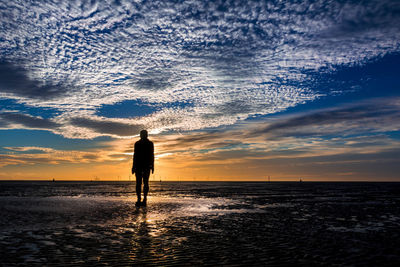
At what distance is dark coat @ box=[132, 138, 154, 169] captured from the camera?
48.0 feet

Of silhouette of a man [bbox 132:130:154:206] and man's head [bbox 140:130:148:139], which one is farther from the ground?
man's head [bbox 140:130:148:139]

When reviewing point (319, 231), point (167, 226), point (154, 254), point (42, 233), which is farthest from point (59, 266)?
point (319, 231)

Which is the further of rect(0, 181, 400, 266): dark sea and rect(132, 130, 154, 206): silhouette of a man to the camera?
rect(132, 130, 154, 206): silhouette of a man

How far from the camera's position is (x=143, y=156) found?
48.0 ft

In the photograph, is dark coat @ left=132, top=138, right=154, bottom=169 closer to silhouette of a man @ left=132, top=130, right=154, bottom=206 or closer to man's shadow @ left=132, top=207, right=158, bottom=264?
silhouette of a man @ left=132, top=130, right=154, bottom=206

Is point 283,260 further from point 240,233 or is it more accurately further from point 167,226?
point 167,226

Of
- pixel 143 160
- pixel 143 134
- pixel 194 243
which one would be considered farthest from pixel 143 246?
pixel 143 134

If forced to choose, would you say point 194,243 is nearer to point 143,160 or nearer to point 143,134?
point 143,160

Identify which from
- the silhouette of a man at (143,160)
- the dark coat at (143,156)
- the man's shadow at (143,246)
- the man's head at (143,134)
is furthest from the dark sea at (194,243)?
the man's head at (143,134)

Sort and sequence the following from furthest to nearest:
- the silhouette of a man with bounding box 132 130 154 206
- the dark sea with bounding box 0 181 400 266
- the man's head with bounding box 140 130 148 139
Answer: the man's head with bounding box 140 130 148 139 < the silhouette of a man with bounding box 132 130 154 206 < the dark sea with bounding box 0 181 400 266

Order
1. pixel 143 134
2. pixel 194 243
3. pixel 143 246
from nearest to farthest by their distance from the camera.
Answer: pixel 143 246
pixel 194 243
pixel 143 134

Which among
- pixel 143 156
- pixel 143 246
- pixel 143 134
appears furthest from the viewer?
pixel 143 134

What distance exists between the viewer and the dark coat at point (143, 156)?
14617 mm

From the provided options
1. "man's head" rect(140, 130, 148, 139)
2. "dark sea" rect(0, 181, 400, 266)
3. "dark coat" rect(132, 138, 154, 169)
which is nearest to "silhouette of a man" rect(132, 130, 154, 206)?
"dark coat" rect(132, 138, 154, 169)
